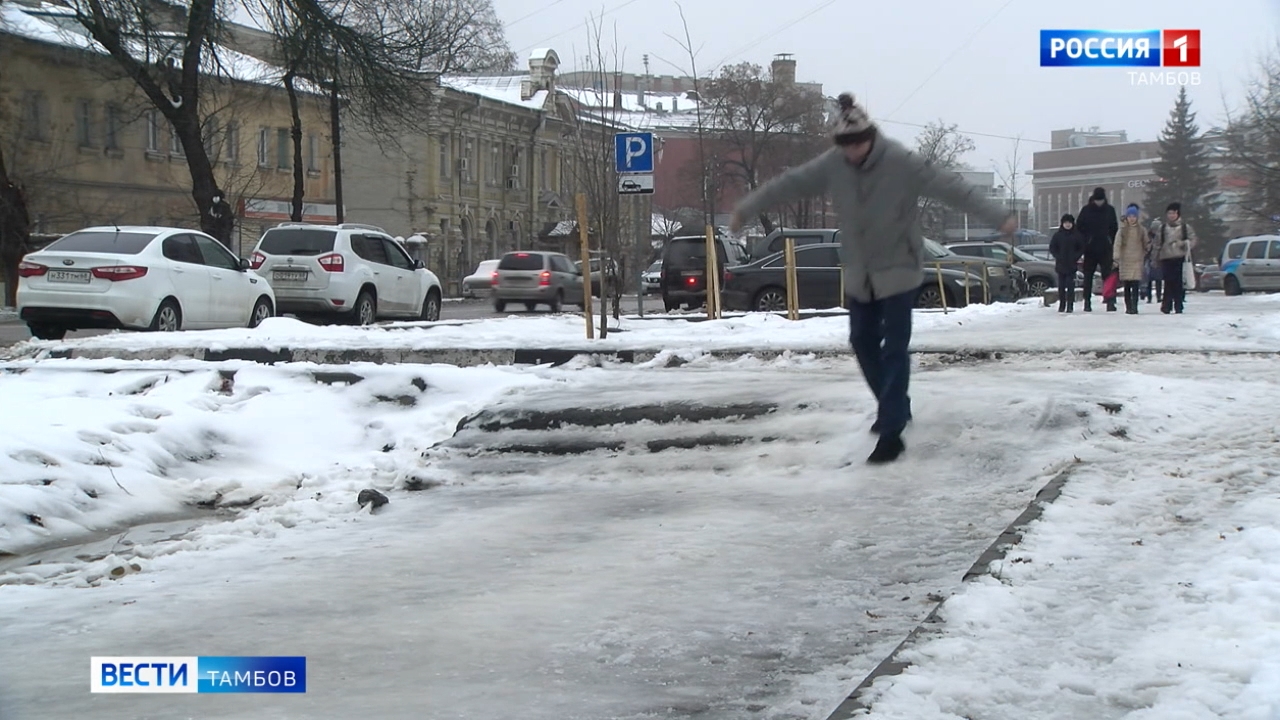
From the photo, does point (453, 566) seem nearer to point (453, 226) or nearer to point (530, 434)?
point (530, 434)

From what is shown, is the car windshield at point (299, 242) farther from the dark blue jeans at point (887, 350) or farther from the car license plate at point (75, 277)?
the dark blue jeans at point (887, 350)

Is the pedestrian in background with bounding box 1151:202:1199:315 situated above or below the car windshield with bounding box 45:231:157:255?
below

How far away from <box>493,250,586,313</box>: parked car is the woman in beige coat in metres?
18.3

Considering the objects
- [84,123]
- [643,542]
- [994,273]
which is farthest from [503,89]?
[643,542]

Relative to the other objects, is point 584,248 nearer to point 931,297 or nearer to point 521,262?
point 931,297

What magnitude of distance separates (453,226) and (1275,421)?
194ft

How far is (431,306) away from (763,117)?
42.0m

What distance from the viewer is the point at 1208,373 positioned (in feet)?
28.7

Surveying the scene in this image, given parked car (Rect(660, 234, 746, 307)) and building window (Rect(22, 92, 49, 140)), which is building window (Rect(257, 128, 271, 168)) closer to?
building window (Rect(22, 92, 49, 140))

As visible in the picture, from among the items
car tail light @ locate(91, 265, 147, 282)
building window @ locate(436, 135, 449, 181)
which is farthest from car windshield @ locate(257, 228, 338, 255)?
building window @ locate(436, 135, 449, 181)

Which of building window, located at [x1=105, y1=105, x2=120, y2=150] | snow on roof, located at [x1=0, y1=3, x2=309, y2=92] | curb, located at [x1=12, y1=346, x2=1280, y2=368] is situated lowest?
curb, located at [x1=12, y1=346, x2=1280, y2=368]

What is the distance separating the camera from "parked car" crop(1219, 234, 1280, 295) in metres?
37.8

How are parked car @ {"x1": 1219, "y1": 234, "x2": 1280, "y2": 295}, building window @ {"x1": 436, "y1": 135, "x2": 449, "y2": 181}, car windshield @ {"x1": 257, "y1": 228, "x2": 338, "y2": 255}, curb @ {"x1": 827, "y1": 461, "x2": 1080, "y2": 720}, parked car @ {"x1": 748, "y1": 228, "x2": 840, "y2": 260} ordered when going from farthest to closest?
building window @ {"x1": 436, "y1": 135, "x2": 449, "y2": 181} → parked car @ {"x1": 1219, "y1": 234, "x2": 1280, "y2": 295} → parked car @ {"x1": 748, "y1": 228, "x2": 840, "y2": 260} → car windshield @ {"x1": 257, "y1": 228, "x2": 338, "y2": 255} → curb @ {"x1": 827, "y1": 461, "x2": 1080, "y2": 720}

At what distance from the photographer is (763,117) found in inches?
2427
